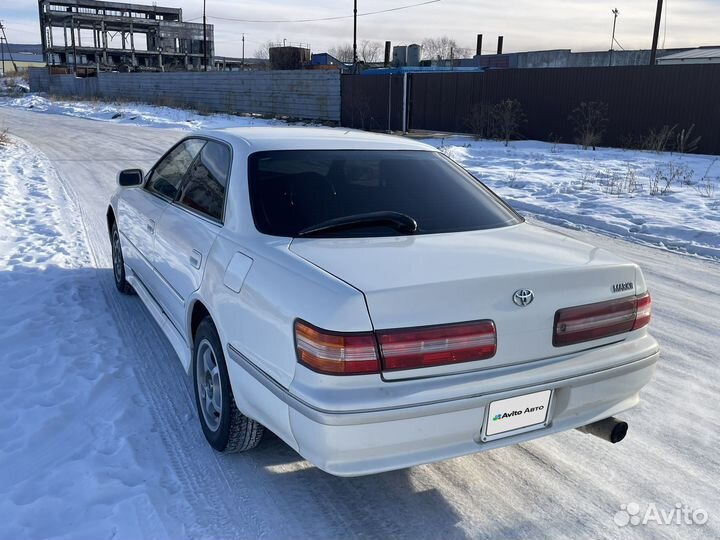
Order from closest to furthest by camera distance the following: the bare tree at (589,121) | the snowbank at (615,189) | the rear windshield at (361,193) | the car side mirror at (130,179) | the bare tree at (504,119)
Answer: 1. the rear windshield at (361,193)
2. the car side mirror at (130,179)
3. the snowbank at (615,189)
4. the bare tree at (589,121)
5. the bare tree at (504,119)

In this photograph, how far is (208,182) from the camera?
3.67 metres

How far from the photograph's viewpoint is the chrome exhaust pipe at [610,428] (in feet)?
9.45

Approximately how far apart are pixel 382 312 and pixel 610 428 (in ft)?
4.50

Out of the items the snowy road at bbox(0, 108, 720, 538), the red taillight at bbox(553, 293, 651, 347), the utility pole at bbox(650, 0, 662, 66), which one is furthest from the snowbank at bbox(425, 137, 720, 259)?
the utility pole at bbox(650, 0, 662, 66)

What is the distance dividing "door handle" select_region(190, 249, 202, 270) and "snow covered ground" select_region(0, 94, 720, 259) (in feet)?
20.2

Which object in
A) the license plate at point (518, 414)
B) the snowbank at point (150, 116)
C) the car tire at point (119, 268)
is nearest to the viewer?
the license plate at point (518, 414)

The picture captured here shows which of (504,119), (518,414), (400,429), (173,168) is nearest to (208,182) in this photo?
(173,168)

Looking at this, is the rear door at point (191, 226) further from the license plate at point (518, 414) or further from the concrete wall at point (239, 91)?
the concrete wall at point (239, 91)

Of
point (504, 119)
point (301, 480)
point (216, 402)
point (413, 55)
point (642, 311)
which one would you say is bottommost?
point (301, 480)

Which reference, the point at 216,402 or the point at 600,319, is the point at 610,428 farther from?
the point at 216,402

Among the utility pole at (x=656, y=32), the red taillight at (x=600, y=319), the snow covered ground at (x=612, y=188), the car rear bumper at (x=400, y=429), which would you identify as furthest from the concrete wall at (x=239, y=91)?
the car rear bumper at (x=400, y=429)

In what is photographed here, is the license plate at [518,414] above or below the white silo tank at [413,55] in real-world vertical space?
below

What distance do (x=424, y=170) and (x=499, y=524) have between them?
198 cm

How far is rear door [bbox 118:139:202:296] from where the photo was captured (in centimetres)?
421
